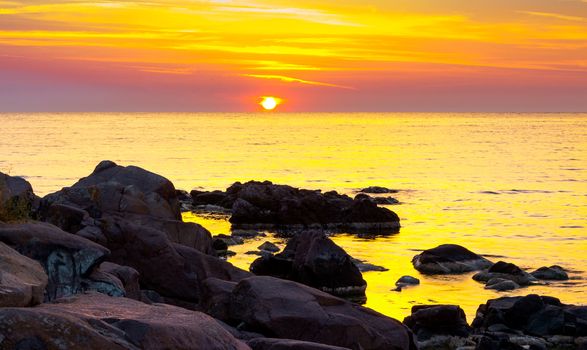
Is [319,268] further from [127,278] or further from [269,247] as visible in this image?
[127,278]

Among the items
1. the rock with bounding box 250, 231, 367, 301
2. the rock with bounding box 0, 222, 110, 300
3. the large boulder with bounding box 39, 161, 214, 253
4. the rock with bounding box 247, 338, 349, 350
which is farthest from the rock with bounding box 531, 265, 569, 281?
the rock with bounding box 0, 222, 110, 300

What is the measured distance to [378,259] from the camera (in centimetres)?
3897

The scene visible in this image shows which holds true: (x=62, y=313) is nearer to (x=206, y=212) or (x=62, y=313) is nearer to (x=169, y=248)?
(x=169, y=248)

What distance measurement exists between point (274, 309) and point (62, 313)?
7.84 m

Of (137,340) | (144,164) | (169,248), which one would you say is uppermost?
(137,340)

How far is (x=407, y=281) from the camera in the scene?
106ft

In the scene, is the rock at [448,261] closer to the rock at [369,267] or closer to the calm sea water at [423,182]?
the calm sea water at [423,182]

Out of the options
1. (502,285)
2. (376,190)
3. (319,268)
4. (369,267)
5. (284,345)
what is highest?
(284,345)

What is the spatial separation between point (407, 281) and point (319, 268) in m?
3.60

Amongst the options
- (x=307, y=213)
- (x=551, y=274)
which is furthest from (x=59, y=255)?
(x=307, y=213)

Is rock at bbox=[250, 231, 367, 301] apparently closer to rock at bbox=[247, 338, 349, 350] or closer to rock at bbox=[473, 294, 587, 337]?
rock at bbox=[473, 294, 587, 337]

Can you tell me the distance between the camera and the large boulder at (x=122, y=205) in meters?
23.6

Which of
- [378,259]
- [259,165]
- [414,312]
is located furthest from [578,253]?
[259,165]

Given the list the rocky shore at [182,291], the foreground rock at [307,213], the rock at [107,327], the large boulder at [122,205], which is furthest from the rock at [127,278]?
the foreground rock at [307,213]
